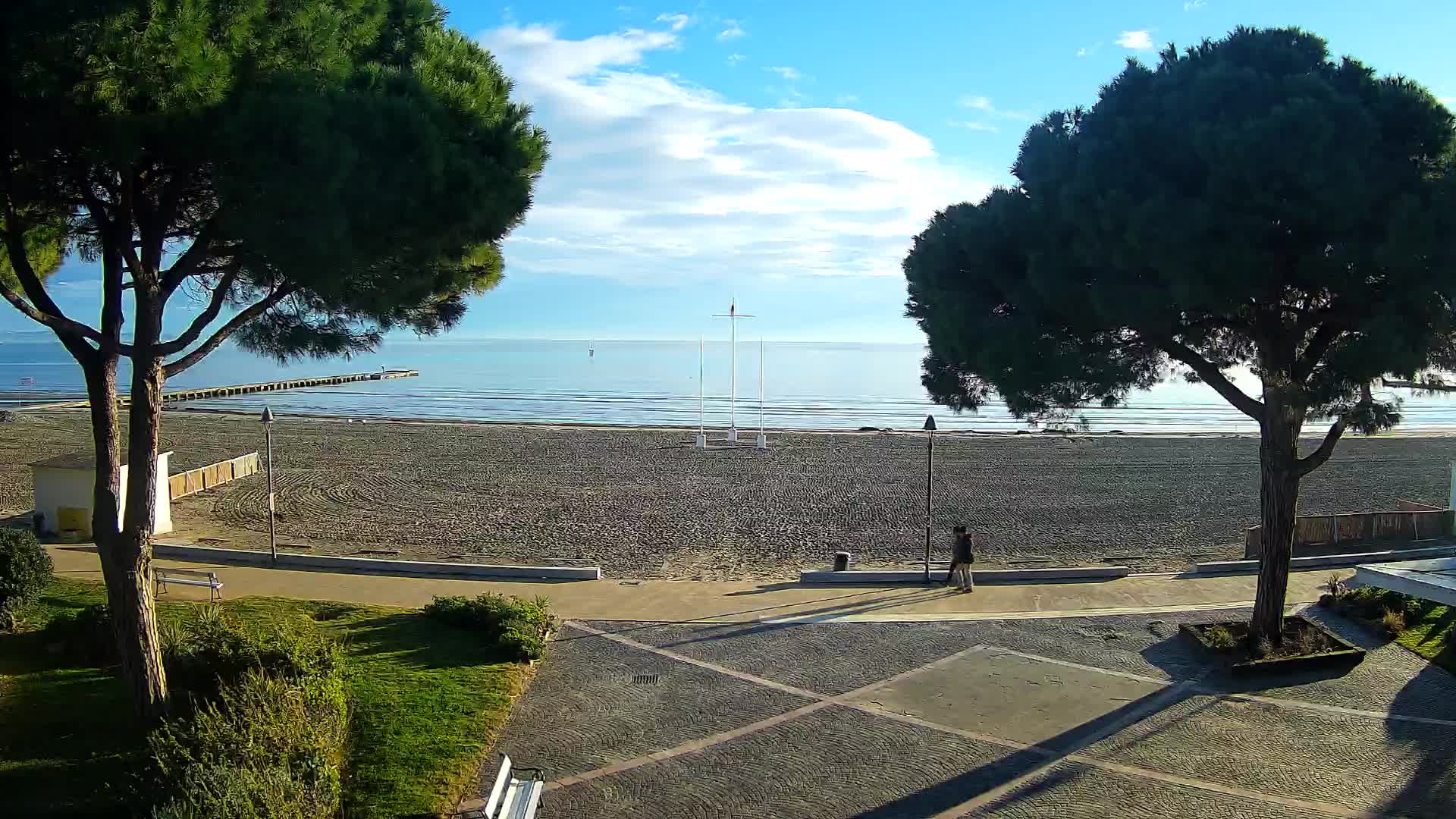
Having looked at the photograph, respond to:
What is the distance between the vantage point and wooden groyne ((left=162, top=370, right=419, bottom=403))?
69.6 m

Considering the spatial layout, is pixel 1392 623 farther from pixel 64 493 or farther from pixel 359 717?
pixel 64 493

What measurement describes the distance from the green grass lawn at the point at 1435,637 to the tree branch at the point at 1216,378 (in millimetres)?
3448

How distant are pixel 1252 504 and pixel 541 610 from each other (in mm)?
20663

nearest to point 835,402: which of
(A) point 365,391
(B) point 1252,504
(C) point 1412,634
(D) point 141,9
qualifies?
(A) point 365,391

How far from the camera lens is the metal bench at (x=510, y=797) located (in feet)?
19.4

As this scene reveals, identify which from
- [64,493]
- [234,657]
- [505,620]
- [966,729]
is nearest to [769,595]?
[505,620]

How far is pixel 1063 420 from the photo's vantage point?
11.2m

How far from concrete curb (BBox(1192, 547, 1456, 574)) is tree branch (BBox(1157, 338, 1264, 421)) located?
5.92 meters

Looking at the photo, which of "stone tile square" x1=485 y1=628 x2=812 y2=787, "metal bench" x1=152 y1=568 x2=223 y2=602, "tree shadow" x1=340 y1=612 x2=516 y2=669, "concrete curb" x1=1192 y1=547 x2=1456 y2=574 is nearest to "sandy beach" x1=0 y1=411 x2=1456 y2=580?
"concrete curb" x1=1192 y1=547 x2=1456 y2=574

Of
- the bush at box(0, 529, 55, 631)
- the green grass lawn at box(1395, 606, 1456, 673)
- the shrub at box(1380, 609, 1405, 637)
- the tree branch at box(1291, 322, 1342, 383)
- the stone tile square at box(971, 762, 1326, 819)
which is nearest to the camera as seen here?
the stone tile square at box(971, 762, 1326, 819)

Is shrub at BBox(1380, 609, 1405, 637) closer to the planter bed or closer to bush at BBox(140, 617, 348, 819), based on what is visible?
the planter bed

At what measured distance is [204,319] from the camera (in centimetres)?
828

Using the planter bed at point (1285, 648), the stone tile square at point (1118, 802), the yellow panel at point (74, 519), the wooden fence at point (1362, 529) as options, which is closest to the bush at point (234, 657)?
the stone tile square at point (1118, 802)

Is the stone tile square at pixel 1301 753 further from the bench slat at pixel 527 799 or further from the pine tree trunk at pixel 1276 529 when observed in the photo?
the bench slat at pixel 527 799
